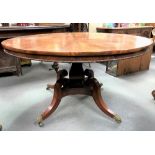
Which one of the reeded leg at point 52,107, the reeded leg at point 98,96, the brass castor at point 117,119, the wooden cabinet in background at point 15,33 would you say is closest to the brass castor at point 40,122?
the reeded leg at point 52,107

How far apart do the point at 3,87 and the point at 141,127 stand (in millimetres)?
1755

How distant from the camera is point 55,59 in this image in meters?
1.05

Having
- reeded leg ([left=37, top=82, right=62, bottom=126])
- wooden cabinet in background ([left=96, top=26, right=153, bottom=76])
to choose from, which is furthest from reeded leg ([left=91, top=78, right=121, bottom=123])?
wooden cabinet in background ([left=96, top=26, right=153, bottom=76])

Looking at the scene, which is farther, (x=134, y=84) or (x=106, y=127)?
(x=134, y=84)

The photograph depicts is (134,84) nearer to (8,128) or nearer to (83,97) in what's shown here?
(83,97)

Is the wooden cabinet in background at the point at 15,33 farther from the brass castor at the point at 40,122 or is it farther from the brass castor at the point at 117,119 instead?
the brass castor at the point at 117,119

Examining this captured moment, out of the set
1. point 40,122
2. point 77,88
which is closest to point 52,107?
point 40,122

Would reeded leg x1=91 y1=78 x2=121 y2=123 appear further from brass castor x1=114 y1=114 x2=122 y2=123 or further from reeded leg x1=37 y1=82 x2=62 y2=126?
reeded leg x1=37 y1=82 x2=62 y2=126

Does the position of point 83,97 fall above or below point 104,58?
below

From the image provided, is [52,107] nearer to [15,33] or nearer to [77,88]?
[77,88]

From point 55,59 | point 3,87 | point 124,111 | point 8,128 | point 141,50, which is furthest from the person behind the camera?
point 3,87

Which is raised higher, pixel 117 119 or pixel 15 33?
pixel 15 33

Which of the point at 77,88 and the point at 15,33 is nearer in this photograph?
the point at 77,88

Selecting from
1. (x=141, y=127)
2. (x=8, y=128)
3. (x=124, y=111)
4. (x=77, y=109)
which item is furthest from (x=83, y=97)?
(x=8, y=128)
